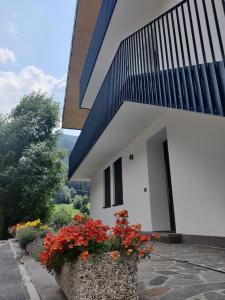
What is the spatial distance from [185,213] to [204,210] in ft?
1.95

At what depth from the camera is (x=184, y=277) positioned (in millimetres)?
2691

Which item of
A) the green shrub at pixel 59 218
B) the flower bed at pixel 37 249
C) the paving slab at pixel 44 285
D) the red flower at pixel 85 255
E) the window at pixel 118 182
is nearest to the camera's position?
the red flower at pixel 85 255

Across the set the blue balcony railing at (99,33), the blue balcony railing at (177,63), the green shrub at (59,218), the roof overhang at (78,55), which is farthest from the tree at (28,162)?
the blue balcony railing at (177,63)

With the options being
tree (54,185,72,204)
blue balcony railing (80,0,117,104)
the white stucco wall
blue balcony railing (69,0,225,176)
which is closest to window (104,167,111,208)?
the white stucco wall

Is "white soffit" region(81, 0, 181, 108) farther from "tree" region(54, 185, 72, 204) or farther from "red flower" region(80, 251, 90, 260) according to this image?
"tree" region(54, 185, 72, 204)

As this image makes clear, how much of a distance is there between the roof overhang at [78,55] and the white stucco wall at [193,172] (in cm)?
703

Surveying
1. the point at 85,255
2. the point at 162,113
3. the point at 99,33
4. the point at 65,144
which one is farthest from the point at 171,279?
the point at 65,144

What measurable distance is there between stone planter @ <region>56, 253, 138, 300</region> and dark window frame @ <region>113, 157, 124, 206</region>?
6979 millimetres

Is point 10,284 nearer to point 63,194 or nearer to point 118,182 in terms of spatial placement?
point 118,182

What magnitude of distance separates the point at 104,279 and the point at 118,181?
7771 mm

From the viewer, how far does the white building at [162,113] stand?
10.1 feet

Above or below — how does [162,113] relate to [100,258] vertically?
above

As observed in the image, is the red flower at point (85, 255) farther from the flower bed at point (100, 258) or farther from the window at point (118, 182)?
the window at point (118, 182)

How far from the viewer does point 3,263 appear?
16.3ft
